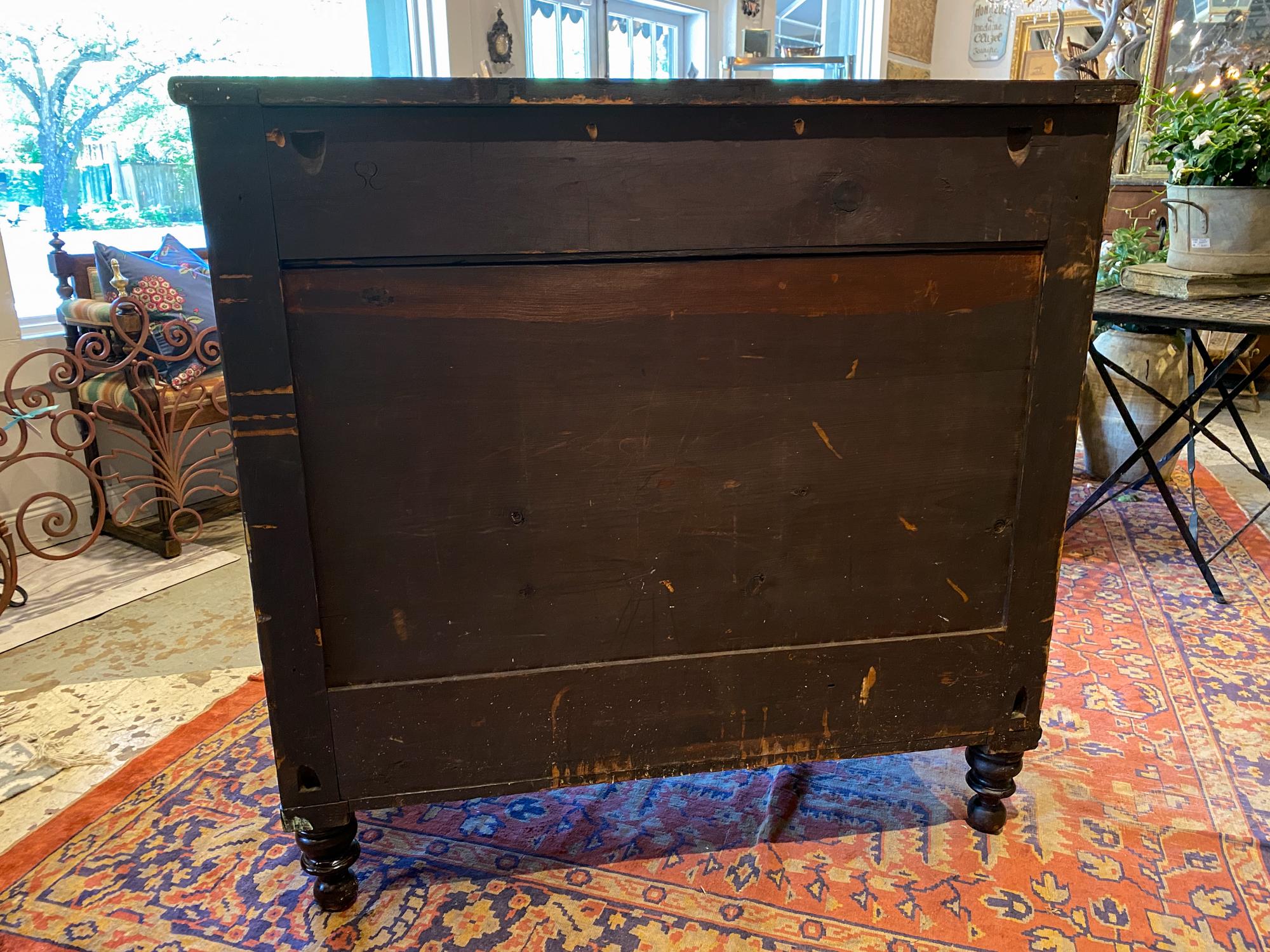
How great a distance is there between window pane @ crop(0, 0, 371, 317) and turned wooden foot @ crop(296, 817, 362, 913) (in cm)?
218

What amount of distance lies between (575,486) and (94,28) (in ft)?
9.13

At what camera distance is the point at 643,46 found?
409 centimetres

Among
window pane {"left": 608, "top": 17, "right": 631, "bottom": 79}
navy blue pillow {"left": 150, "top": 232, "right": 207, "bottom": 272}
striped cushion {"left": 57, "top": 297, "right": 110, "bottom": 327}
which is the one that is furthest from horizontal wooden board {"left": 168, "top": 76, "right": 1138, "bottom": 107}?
window pane {"left": 608, "top": 17, "right": 631, "bottom": 79}

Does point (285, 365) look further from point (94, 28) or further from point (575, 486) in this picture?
point (94, 28)

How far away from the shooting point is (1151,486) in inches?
123

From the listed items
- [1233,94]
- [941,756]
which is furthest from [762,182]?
[1233,94]

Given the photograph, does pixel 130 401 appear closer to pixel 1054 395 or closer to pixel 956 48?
pixel 1054 395

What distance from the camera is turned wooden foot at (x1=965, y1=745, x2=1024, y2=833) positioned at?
4.45 ft

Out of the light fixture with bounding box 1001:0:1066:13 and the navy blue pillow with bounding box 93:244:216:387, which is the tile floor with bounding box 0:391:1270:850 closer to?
the navy blue pillow with bounding box 93:244:216:387

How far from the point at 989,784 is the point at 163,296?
2614 millimetres

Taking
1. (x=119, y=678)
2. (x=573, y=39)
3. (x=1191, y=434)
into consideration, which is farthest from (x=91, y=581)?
(x=1191, y=434)

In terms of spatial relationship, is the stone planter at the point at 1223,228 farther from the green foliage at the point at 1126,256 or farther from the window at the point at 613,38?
the window at the point at 613,38

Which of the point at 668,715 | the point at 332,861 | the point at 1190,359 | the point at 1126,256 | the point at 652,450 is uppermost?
the point at 1126,256

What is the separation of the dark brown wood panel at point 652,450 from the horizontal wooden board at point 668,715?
0.11 ft
